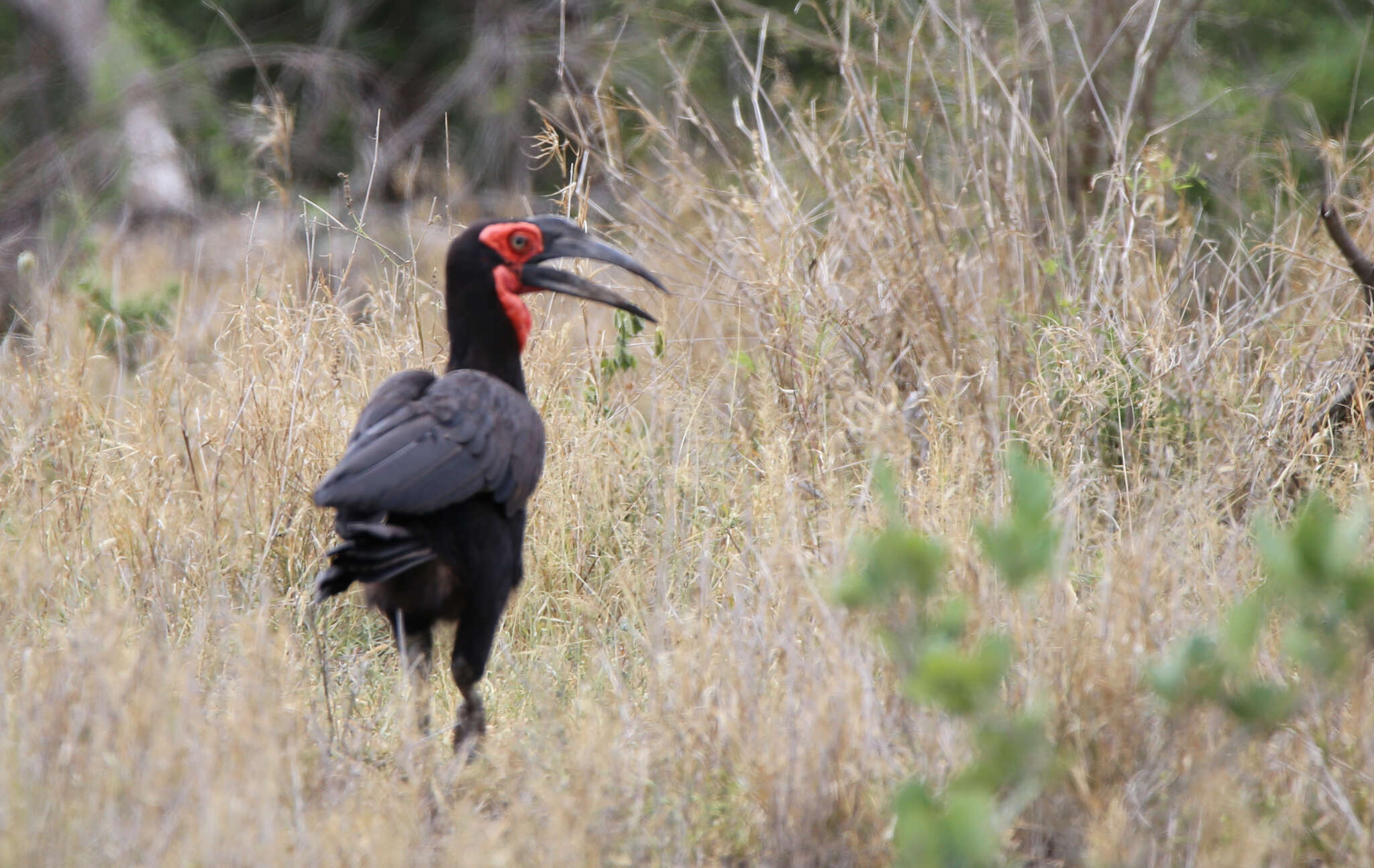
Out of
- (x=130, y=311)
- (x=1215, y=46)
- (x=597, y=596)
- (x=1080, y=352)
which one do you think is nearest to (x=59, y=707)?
(x=597, y=596)

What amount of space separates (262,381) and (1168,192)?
11.4 feet

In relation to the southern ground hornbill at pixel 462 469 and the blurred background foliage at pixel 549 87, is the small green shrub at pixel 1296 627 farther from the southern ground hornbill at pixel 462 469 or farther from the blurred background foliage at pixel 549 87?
the blurred background foliage at pixel 549 87

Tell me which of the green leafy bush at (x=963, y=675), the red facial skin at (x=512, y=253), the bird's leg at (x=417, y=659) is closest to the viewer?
the green leafy bush at (x=963, y=675)

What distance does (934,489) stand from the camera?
3365 mm

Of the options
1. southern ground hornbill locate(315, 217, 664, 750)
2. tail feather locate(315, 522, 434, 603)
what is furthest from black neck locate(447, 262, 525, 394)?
tail feather locate(315, 522, 434, 603)

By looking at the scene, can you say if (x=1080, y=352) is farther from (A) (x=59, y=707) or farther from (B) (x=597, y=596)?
(A) (x=59, y=707)

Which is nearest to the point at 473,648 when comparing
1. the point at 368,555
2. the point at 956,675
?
the point at 368,555

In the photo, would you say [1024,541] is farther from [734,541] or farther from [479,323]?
[734,541]

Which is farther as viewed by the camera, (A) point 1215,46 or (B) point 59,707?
(A) point 1215,46

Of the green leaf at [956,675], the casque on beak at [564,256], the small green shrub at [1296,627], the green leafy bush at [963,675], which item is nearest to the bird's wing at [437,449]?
the casque on beak at [564,256]

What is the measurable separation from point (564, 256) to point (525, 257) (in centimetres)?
10

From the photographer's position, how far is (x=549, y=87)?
1078 cm

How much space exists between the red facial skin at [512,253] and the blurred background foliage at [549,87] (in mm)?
994

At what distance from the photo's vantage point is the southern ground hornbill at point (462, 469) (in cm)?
294
